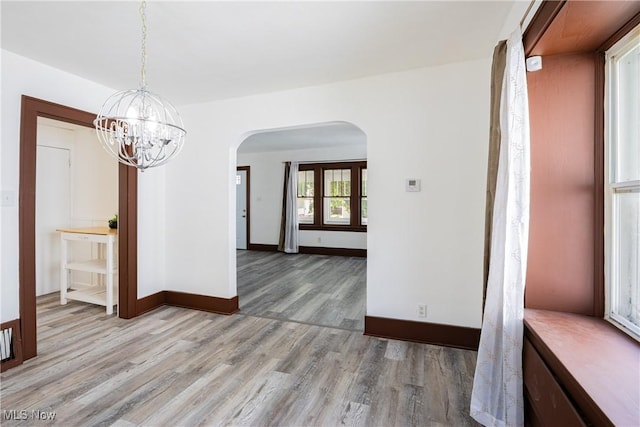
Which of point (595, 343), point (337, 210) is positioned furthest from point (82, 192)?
point (595, 343)

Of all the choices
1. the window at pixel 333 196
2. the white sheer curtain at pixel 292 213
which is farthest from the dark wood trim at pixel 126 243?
the window at pixel 333 196

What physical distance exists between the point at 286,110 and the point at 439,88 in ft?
4.86

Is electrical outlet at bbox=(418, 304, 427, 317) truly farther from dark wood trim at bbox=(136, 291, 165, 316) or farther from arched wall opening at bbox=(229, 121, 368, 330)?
dark wood trim at bbox=(136, 291, 165, 316)

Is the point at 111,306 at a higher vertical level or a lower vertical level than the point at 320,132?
lower

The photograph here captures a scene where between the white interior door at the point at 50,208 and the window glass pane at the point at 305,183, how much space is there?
4.39 metres

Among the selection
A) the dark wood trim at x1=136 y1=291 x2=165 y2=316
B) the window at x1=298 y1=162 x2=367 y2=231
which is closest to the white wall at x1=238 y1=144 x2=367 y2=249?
the window at x1=298 y1=162 x2=367 y2=231

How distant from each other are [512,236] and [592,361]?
58 centimetres

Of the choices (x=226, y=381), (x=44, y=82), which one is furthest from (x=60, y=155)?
(x=226, y=381)

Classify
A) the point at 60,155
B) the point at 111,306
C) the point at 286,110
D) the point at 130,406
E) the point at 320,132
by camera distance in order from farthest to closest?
the point at 320,132
the point at 60,155
the point at 111,306
the point at 286,110
the point at 130,406

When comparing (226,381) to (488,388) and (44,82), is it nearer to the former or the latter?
(488,388)

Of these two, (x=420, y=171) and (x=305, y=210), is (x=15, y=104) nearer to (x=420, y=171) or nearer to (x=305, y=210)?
(x=420, y=171)

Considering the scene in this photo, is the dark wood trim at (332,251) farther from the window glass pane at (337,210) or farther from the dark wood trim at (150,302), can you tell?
the dark wood trim at (150,302)

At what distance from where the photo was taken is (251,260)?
21.1 ft

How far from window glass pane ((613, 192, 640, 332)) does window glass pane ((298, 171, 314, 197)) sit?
20.0 feet
